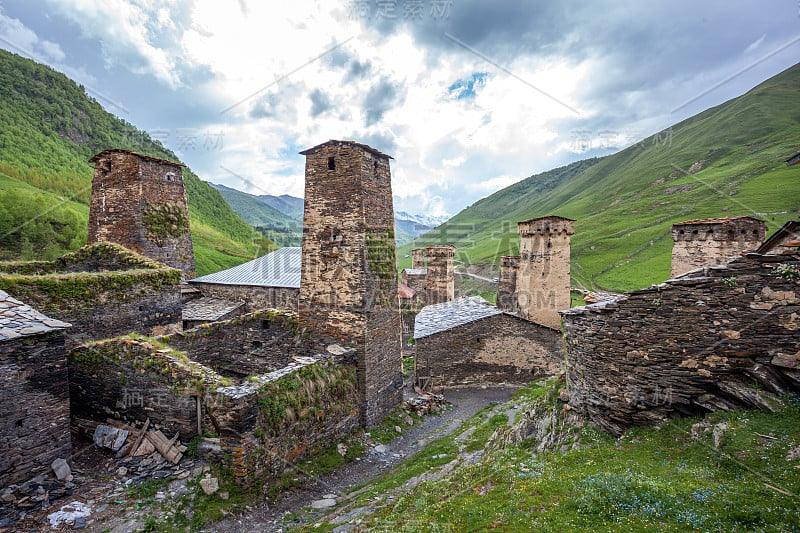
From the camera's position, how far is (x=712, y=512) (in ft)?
13.2

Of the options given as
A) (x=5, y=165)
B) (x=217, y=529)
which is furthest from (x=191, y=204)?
(x=217, y=529)

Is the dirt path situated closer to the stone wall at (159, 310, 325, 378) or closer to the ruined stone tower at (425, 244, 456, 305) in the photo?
the stone wall at (159, 310, 325, 378)

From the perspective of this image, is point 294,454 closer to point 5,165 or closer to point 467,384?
point 467,384

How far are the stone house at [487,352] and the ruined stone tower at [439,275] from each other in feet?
47.4

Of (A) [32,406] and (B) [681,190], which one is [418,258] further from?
(B) [681,190]

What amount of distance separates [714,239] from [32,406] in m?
23.7

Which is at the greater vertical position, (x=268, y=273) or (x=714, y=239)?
(x=714, y=239)

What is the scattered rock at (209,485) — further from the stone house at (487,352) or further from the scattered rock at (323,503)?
the stone house at (487,352)

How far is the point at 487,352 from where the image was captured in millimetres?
18312

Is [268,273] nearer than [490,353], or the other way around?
[490,353]

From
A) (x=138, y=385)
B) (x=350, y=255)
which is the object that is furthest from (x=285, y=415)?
(x=350, y=255)

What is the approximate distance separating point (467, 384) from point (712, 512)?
48.5 ft

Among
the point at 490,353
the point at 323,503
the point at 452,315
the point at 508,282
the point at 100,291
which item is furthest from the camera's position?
the point at 508,282

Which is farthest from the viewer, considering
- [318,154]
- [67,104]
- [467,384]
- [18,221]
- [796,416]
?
[67,104]
